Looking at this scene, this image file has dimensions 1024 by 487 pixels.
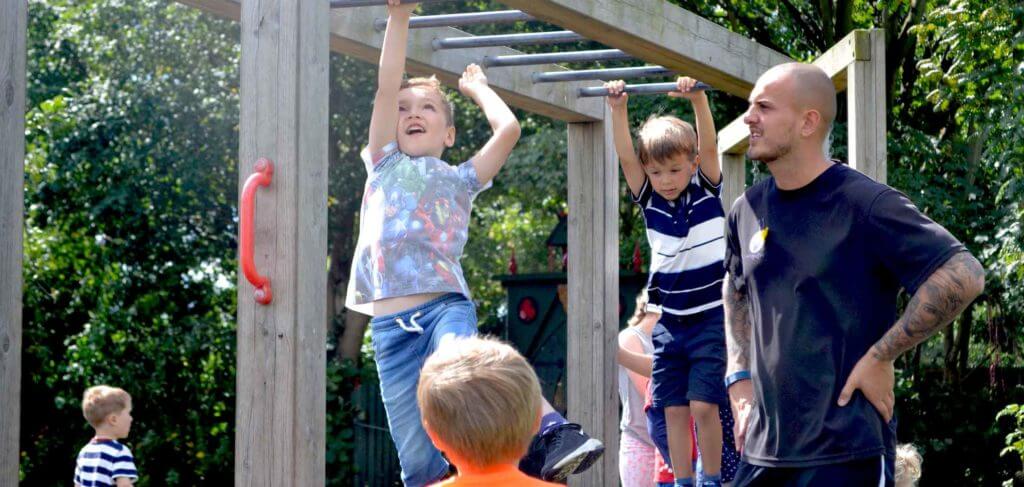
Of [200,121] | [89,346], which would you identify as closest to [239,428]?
[89,346]

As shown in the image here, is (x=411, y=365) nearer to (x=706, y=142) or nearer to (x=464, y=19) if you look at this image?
(x=464, y=19)

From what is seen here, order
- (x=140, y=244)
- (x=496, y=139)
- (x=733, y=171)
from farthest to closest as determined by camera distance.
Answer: (x=140, y=244)
(x=733, y=171)
(x=496, y=139)

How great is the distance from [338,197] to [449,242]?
1029 centimetres

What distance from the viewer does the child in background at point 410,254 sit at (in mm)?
3850

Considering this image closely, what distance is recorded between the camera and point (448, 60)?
16.7ft

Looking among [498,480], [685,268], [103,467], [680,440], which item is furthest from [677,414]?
[103,467]

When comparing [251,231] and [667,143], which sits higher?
[667,143]

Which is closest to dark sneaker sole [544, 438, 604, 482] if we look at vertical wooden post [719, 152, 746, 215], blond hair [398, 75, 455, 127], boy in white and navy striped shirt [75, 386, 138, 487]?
blond hair [398, 75, 455, 127]

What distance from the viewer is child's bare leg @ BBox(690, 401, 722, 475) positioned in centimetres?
446

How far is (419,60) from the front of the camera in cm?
497

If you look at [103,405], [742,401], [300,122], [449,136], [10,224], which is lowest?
[103,405]

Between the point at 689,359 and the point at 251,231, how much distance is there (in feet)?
6.12

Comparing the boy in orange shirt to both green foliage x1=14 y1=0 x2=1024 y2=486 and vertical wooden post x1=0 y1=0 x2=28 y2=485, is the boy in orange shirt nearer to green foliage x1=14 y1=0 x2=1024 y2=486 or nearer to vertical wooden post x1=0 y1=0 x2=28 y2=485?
vertical wooden post x1=0 y1=0 x2=28 y2=485

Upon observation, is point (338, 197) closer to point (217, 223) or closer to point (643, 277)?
point (217, 223)
